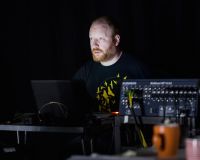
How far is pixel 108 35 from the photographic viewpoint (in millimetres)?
3229

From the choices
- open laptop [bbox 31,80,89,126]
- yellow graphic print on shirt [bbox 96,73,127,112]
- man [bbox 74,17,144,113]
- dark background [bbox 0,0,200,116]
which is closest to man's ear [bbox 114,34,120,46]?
man [bbox 74,17,144,113]

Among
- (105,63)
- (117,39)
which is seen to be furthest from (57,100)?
(117,39)

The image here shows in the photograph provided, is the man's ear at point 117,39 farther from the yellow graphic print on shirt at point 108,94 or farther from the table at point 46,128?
the table at point 46,128

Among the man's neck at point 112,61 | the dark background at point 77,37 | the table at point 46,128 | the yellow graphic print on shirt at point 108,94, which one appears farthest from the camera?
the dark background at point 77,37

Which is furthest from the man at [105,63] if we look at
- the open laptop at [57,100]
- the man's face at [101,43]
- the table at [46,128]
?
the table at [46,128]

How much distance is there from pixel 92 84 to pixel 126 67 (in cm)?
25

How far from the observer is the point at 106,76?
3107 mm

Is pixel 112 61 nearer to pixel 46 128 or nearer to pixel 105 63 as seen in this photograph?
pixel 105 63

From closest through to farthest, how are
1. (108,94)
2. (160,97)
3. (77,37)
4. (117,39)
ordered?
1. (160,97)
2. (108,94)
3. (117,39)
4. (77,37)

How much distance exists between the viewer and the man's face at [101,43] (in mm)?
3172

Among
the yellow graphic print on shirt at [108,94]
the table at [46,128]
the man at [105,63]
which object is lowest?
the table at [46,128]

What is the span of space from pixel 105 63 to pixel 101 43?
0.44 feet

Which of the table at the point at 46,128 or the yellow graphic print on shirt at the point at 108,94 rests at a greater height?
the yellow graphic print on shirt at the point at 108,94

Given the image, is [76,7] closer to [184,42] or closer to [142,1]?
[142,1]
